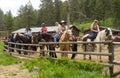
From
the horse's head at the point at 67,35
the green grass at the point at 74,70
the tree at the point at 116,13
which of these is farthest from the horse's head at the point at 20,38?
the tree at the point at 116,13

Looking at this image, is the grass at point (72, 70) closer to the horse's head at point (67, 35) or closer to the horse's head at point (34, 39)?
the horse's head at point (67, 35)

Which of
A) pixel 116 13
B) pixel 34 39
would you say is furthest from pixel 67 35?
pixel 116 13

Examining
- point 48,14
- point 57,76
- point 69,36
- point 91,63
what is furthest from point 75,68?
point 48,14

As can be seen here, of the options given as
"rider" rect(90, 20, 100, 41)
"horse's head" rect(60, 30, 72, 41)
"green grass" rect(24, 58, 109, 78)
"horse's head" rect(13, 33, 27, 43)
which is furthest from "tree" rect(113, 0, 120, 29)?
"green grass" rect(24, 58, 109, 78)

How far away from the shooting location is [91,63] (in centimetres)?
1120

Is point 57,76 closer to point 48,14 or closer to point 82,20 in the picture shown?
point 48,14

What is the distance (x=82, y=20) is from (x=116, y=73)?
10645 cm

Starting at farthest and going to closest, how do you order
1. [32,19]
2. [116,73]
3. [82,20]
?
[82,20] → [32,19] → [116,73]

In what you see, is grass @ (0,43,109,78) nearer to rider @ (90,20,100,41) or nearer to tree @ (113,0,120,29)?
rider @ (90,20,100,41)

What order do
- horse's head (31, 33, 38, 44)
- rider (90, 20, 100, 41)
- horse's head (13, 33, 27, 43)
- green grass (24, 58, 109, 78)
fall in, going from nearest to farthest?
green grass (24, 58, 109, 78)
rider (90, 20, 100, 41)
horse's head (31, 33, 38, 44)
horse's head (13, 33, 27, 43)

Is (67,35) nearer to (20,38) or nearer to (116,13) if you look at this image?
(20,38)

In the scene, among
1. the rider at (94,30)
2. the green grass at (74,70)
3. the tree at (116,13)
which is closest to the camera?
the green grass at (74,70)

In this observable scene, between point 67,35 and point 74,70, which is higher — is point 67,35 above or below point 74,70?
above

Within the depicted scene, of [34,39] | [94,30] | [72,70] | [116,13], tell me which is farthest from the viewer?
[116,13]
